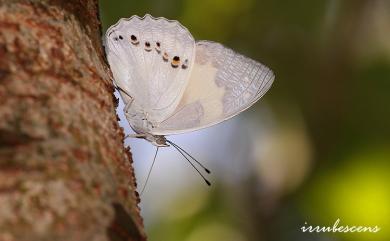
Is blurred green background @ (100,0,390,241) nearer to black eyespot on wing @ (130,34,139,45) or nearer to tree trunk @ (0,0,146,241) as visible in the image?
black eyespot on wing @ (130,34,139,45)

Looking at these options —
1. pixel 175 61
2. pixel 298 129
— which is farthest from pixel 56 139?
pixel 298 129

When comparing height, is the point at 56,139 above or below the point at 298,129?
below

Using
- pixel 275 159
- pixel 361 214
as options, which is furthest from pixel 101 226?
pixel 275 159

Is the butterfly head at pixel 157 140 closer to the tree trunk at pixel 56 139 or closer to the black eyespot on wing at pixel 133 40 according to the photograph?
the black eyespot on wing at pixel 133 40

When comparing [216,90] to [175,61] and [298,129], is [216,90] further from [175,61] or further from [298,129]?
[298,129]

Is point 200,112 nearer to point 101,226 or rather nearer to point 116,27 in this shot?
point 116,27

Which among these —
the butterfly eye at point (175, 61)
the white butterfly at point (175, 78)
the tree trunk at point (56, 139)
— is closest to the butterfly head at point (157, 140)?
the white butterfly at point (175, 78)

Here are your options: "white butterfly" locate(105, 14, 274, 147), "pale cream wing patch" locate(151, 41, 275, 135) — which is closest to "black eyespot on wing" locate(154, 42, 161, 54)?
"white butterfly" locate(105, 14, 274, 147)

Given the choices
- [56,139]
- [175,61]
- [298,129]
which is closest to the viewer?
[56,139]
